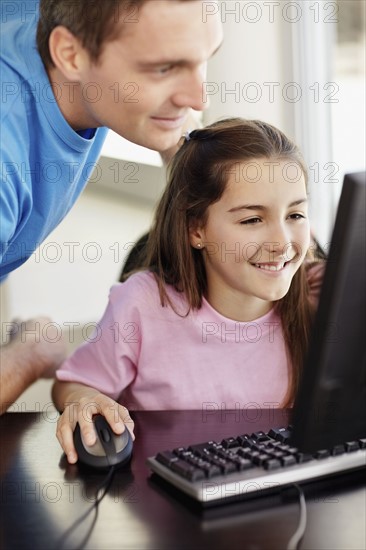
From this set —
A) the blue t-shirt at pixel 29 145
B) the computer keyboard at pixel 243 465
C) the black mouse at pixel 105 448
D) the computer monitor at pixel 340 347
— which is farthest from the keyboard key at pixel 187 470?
the blue t-shirt at pixel 29 145

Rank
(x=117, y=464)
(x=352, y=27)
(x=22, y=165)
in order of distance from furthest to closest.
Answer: (x=352, y=27)
(x=22, y=165)
(x=117, y=464)

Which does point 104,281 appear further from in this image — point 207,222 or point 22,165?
point 22,165

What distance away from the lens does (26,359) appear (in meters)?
1.59

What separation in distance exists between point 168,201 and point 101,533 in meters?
0.86

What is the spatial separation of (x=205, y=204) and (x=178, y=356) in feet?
0.93

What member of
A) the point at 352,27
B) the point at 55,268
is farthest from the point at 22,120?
the point at 55,268

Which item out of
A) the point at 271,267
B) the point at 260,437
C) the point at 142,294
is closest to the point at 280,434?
the point at 260,437

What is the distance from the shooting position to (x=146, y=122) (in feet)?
4.02

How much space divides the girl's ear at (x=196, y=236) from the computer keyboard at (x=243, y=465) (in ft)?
1.92

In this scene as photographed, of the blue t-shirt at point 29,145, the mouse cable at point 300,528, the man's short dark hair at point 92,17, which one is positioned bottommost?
the mouse cable at point 300,528

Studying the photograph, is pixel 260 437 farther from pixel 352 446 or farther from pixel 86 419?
pixel 86 419

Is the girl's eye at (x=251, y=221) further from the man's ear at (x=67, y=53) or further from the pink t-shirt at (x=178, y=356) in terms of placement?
the man's ear at (x=67, y=53)

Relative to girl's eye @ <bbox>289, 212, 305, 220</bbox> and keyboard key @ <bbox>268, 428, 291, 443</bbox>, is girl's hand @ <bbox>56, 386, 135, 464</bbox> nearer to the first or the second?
keyboard key @ <bbox>268, 428, 291, 443</bbox>

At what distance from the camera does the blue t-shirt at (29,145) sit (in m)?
1.27
